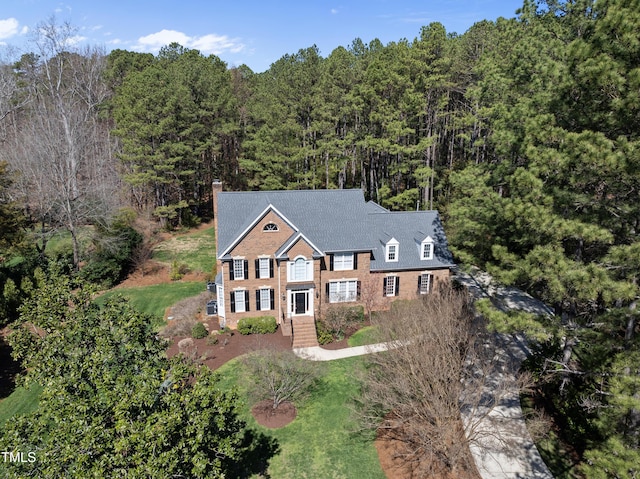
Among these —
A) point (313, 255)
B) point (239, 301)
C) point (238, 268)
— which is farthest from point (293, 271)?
point (239, 301)

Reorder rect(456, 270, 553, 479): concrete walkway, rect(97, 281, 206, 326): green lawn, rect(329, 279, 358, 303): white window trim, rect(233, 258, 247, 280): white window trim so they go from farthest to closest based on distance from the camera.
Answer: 1. rect(97, 281, 206, 326): green lawn
2. rect(329, 279, 358, 303): white window trim
3. rect(233, 258, 247, 280): white window trim
4. rect(456, 270, 553, 479): concrete walkway

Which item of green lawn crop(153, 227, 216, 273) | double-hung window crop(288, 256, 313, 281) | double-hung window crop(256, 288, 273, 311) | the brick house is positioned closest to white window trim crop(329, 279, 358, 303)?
the brick house

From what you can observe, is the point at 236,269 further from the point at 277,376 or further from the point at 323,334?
the point at 277,376

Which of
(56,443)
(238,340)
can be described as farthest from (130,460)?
(238,340)

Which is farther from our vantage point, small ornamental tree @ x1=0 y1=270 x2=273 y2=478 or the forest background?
the forest background

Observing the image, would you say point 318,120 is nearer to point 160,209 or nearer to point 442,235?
point 160,209

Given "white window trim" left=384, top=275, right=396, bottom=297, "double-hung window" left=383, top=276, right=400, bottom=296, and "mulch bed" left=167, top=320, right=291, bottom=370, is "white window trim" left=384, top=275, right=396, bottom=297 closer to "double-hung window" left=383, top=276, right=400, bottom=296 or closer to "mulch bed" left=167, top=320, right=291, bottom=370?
"double-hung window" left=383, top=276, right=400, bottom=296
